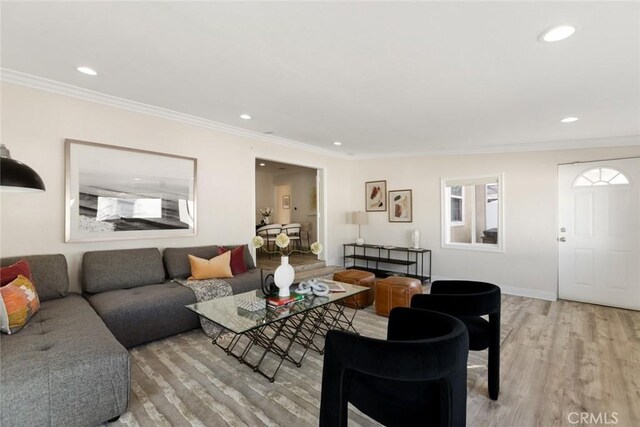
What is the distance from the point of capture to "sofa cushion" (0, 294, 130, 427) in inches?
60.7

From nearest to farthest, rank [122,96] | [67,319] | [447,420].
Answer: [447,420], [67,319], [122,96]

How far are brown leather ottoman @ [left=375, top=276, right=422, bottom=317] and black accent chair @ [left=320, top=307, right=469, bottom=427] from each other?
7.33ft

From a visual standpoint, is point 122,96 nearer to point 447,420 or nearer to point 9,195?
point 9,195

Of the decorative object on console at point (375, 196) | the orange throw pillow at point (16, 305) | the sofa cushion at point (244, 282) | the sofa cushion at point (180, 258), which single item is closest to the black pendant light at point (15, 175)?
the orange throw pillow at point (16, 305)

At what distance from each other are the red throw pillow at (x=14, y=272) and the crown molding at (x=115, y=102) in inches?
65.9

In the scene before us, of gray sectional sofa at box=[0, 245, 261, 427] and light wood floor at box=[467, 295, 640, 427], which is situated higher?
gray sectional sofa at box=[0, 245, 261, 427]

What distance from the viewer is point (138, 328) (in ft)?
8.93

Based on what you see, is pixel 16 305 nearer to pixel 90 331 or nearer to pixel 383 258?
pixel 90 331

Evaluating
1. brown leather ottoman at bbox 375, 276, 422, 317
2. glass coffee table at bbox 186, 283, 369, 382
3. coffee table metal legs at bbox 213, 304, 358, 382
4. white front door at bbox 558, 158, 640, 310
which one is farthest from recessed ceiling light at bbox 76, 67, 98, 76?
white front door at bbox 558, 158, 640, 310

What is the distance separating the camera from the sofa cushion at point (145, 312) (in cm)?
262

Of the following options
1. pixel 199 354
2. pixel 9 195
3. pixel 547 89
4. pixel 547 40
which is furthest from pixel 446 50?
pixel 9 195

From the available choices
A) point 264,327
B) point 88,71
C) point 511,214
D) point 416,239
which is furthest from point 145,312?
point 511,214

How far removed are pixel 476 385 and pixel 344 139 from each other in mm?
3788

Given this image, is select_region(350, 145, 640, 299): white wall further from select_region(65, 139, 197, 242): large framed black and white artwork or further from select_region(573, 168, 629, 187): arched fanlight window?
select_region(65, 139, 197, 242): large framed black and white artwork
